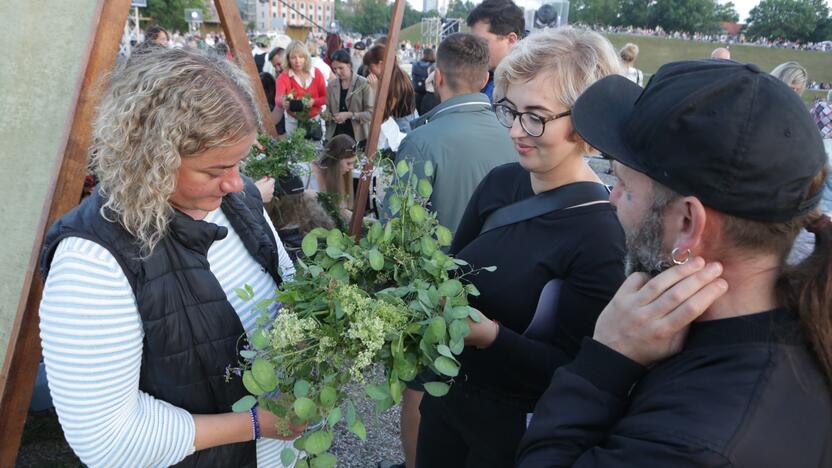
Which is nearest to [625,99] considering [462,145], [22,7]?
[462,145]

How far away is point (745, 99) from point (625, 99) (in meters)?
0.30

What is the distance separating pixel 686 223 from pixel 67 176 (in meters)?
2.03

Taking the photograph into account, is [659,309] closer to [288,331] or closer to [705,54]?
[288,331]

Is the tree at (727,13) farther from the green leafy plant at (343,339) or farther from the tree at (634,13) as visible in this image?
the green leafy plant at (343,339)

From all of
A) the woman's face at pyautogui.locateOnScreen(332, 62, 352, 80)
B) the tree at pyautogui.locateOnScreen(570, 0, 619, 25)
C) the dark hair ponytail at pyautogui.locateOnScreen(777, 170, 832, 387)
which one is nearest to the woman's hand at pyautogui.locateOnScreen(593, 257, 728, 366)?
the dark hair ponytail at pyautogui.locateOnScreen(777, 170, 832, 387)

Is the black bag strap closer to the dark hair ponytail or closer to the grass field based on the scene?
the dark hair ponytail

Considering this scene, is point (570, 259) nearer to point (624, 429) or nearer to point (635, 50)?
point (624, 429)

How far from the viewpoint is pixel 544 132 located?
1.74 metres

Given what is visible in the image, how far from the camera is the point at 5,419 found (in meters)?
2.09

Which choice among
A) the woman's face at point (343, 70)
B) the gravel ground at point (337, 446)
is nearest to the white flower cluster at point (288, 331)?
the gravel ground at point (337, 446)

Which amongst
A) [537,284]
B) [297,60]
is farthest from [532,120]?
[297,60]

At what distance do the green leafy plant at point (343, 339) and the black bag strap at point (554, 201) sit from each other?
0.39m

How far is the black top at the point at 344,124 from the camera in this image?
6.95 m

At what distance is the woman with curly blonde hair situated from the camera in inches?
48.6
